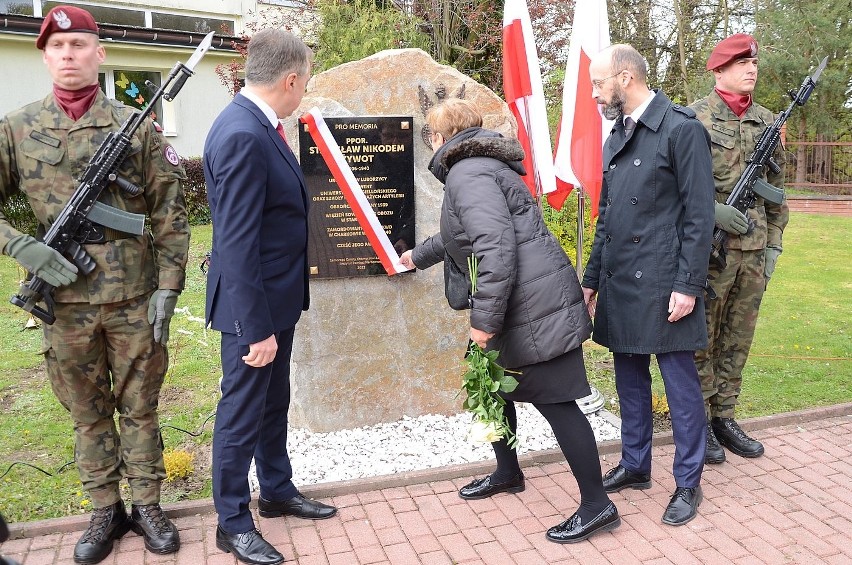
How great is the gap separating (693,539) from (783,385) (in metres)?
2.56

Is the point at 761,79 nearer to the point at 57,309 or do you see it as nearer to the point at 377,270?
the point at 377,270

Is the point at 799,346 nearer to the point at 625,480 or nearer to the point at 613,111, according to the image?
the point at 625,480

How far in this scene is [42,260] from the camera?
2.99m

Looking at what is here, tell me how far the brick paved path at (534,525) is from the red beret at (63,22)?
2.16 m

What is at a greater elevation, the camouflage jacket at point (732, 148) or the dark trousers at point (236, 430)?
the camouflage jacket at point (732, 148)

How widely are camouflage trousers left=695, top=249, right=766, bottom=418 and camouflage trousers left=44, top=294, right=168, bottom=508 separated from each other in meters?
2.85

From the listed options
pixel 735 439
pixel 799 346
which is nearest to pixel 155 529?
pixel 735 439

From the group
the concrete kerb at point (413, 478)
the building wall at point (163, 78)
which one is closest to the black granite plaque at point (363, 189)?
the concrete kerb at point (413, 478)

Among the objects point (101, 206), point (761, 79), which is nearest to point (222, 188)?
point (101, 206)

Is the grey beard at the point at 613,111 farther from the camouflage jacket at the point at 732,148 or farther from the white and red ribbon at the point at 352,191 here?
the white and red ribbon at the point at 352,191

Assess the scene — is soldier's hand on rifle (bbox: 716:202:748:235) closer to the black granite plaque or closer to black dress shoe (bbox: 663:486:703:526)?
black dress shoe (bbox: 663:486:703:526)

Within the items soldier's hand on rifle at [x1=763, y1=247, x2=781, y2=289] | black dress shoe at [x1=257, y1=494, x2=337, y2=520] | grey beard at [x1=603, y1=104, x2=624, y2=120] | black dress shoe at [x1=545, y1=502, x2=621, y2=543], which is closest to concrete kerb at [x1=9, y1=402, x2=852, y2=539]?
black dress shoe at [x1=257, y1=494, x2=337, y2=520]

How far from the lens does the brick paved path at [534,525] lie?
3287 millimetres

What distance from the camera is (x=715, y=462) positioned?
4160 mm
